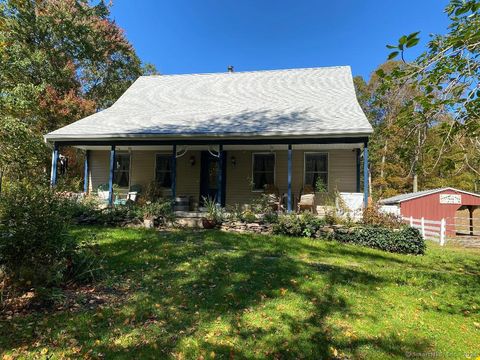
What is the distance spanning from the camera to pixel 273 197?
1127cm

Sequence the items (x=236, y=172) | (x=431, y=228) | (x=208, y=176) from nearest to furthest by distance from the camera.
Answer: (x=236, y=172)
(x=208, y=176)
(x=431, y=228)

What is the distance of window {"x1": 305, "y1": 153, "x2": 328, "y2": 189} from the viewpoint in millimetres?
13062

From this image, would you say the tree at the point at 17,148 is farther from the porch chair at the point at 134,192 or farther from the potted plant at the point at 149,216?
the potted plant at the point at 149,216

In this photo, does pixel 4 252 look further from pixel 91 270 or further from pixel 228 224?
pixel 228 224

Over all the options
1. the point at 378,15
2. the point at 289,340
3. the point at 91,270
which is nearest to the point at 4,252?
the point at 91,270

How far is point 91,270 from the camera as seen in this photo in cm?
521

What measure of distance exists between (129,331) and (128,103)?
45.0ft

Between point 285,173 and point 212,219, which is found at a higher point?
point 285,173

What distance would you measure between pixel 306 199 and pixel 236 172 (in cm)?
355

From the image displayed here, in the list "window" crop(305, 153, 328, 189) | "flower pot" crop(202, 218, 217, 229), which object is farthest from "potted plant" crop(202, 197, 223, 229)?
"window" crop(305, 153, 328, 189)

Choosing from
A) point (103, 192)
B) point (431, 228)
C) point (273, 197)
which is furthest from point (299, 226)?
point (103, 192)

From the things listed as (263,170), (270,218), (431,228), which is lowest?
(431,228)

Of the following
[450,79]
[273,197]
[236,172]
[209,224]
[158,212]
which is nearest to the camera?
[450,79]

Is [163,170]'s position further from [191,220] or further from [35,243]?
[35,243]
